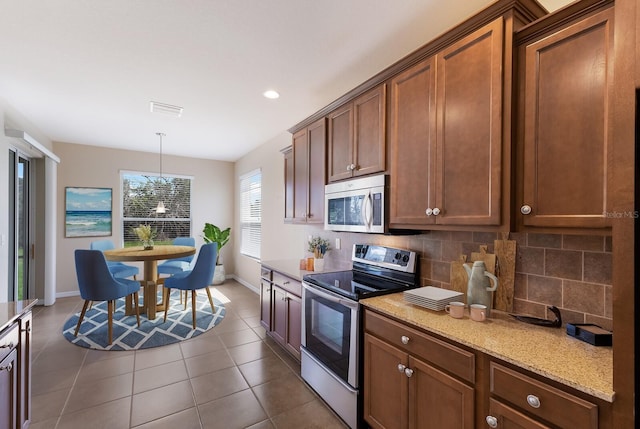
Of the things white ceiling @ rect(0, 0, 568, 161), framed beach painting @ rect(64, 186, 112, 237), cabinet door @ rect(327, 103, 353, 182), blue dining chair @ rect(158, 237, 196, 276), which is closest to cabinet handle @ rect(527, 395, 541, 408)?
A: cabinet door @ rect(327, 103, 353, 182)

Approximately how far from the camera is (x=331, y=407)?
2121mm

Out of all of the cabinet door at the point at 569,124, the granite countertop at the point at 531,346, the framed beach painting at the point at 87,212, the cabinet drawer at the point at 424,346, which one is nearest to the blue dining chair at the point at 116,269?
the framed beach painting at the point at 87,212

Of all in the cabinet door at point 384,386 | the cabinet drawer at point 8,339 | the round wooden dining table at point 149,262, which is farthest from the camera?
the round wooden dining table at point 149,262

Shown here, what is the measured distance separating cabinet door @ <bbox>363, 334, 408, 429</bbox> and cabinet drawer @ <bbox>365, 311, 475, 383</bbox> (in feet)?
0.19

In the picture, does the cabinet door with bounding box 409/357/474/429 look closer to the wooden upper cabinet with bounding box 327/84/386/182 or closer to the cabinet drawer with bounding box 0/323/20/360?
the wooden upper cabinet with bounding box 327/84/386/182

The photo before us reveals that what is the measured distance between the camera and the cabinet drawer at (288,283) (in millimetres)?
2609

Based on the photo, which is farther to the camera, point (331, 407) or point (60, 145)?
point (60, 145)

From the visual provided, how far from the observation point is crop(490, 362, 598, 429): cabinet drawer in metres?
0.97

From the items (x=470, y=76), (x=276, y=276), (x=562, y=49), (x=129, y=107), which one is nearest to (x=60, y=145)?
(x=129, y=107)

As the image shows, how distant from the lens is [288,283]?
2787 millimetres

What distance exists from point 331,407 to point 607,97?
2.35 metres

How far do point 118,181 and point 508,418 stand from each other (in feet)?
20.7

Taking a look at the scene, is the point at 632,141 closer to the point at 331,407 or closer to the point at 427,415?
the point at 427,415

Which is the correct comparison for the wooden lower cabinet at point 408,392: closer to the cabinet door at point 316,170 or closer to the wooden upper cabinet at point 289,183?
the cabinet door at point 316,170
